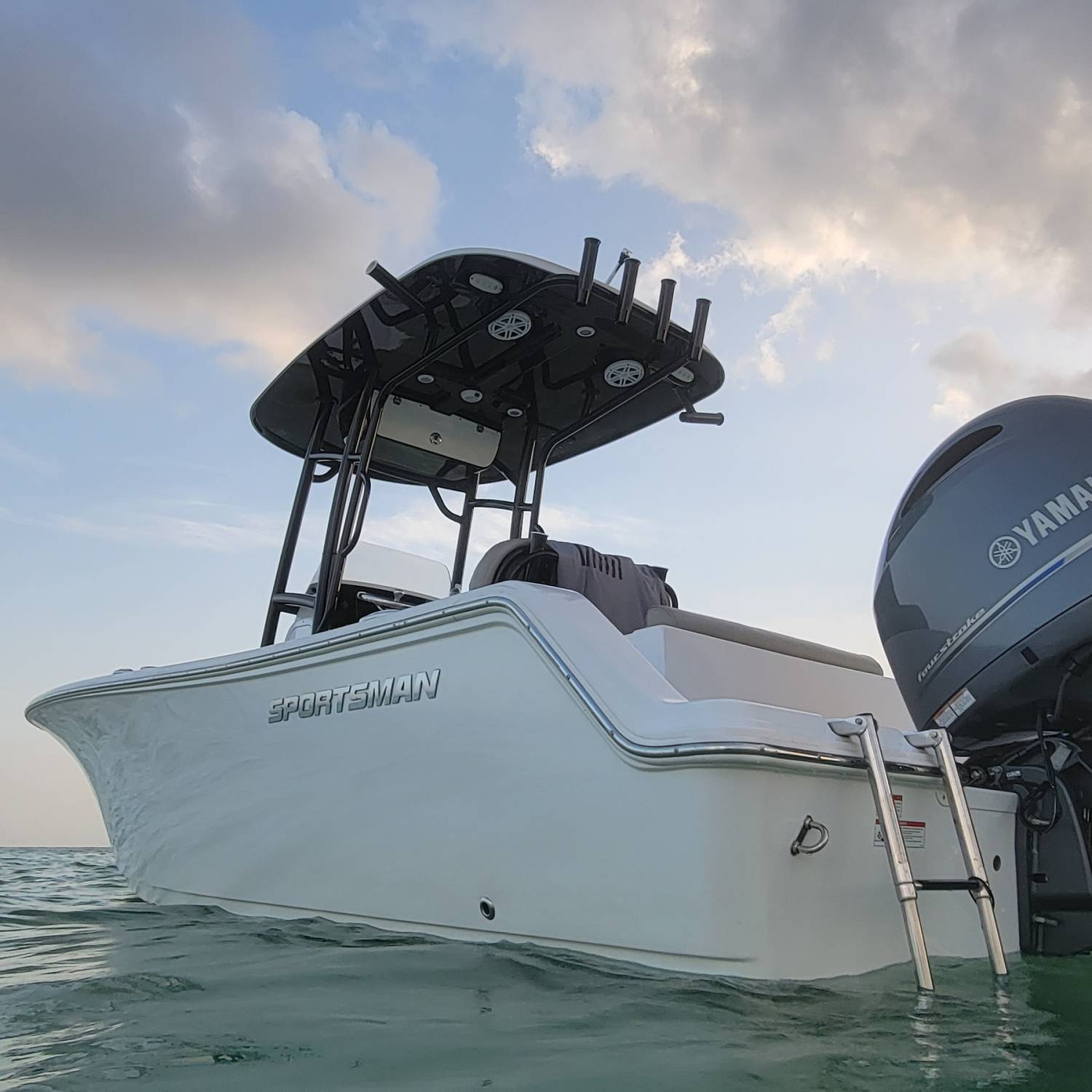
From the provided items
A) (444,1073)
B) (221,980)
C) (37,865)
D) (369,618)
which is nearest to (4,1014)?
(221,980)

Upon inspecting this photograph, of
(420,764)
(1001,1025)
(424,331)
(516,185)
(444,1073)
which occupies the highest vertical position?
(516,185)

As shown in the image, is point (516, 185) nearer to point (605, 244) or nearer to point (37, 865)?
point (605, 244)

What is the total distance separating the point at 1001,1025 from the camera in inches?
58.1

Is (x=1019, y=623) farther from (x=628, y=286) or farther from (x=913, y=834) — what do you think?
(x=628, y=286)

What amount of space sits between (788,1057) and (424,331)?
2.74 metres

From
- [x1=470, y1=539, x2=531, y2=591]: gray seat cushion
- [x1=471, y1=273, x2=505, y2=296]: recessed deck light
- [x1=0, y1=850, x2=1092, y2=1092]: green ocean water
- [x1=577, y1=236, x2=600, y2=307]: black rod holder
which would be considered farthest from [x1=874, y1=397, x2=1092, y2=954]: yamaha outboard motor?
[x1=471, y1=273, x2=505, y2=296]: recessed deck light

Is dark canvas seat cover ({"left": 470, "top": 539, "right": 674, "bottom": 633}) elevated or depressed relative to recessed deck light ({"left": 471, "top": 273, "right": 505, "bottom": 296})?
depressed

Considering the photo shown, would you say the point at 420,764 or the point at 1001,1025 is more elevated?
the point at 420,764

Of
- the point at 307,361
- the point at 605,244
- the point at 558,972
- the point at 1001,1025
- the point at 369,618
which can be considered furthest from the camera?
the point at 307,361

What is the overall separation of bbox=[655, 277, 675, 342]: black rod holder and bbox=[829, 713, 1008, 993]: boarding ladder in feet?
5.85

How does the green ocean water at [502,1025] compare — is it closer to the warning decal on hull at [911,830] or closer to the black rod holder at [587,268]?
the warning decal on hull at [911,830]

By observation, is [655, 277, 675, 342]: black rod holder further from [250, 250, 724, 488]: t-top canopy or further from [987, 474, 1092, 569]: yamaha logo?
[987, 474, 1092, 569]: yamaha logo

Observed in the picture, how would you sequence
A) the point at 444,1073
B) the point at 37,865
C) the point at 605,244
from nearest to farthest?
the point at 444,1073
the point at 605,244
the point at 37,865

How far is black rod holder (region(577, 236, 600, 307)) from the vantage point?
9.70 ft
